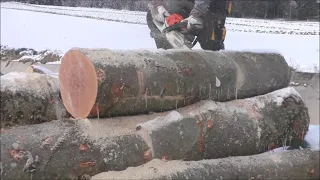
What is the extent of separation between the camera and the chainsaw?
3746mm

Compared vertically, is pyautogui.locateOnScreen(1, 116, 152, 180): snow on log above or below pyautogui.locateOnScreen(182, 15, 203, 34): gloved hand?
below

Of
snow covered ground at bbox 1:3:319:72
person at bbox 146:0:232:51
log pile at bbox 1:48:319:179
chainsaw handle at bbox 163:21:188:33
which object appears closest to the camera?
log pile at bbox 1:48:319:179

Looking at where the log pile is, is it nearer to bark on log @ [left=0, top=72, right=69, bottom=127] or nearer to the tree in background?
bark on log @ [left=0, top=72, right=69, bottom=127]

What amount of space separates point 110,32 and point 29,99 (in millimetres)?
6478

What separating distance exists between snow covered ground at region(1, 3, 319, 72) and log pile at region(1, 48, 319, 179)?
197 centimetres

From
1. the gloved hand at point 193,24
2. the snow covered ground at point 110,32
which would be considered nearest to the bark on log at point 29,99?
the gloved hand at point 193,24

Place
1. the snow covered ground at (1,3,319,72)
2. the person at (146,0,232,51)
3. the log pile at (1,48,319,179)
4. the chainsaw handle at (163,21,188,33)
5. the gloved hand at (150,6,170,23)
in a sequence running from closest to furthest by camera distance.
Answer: the log pile at (1,48,319,179)
the person at (146,0,232,51)
the chainsaw handle at (163,21,188,33)
the gloved hand at (150,6,170,23)
the snow covered ground at (1,3,319,72)

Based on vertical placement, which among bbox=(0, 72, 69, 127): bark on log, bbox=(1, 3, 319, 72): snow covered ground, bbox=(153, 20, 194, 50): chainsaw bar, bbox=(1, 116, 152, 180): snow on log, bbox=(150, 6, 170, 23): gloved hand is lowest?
bbox=(1, 3, 319, 72): snow covered ground

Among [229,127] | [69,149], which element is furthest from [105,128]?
[229,127]

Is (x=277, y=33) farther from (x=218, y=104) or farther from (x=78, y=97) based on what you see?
(x=78, y=97)

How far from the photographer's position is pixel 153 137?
6.98ft

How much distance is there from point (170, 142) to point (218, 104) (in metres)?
0.45

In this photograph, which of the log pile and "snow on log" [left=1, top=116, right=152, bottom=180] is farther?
the log pile

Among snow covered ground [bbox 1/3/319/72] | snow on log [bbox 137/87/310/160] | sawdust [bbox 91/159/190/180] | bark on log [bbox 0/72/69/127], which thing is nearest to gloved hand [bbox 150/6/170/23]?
snow covered ground [bbox 1/3/319/72]
